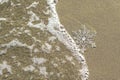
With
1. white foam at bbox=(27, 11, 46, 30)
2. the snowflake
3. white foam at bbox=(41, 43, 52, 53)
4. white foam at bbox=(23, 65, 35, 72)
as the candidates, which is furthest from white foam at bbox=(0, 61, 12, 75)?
the snowflake

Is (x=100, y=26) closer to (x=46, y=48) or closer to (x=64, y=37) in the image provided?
(x=64, y=37)

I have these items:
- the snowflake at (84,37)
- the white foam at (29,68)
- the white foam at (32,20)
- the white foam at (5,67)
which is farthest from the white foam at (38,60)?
the snowflake at (84,37)

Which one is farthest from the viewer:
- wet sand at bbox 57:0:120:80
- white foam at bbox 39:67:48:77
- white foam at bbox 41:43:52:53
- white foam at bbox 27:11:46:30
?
white foam at bbox 27:11:46:30

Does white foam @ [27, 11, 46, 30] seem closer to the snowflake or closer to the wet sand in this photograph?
the wet sand

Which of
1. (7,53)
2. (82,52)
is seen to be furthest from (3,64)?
(82,52)

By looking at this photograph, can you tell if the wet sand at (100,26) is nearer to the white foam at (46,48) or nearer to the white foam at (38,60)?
the white foam at (46,48)

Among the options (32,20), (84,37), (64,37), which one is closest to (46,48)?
(64,37)

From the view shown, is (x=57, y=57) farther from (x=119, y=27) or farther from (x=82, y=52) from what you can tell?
(x=119, y=27)
